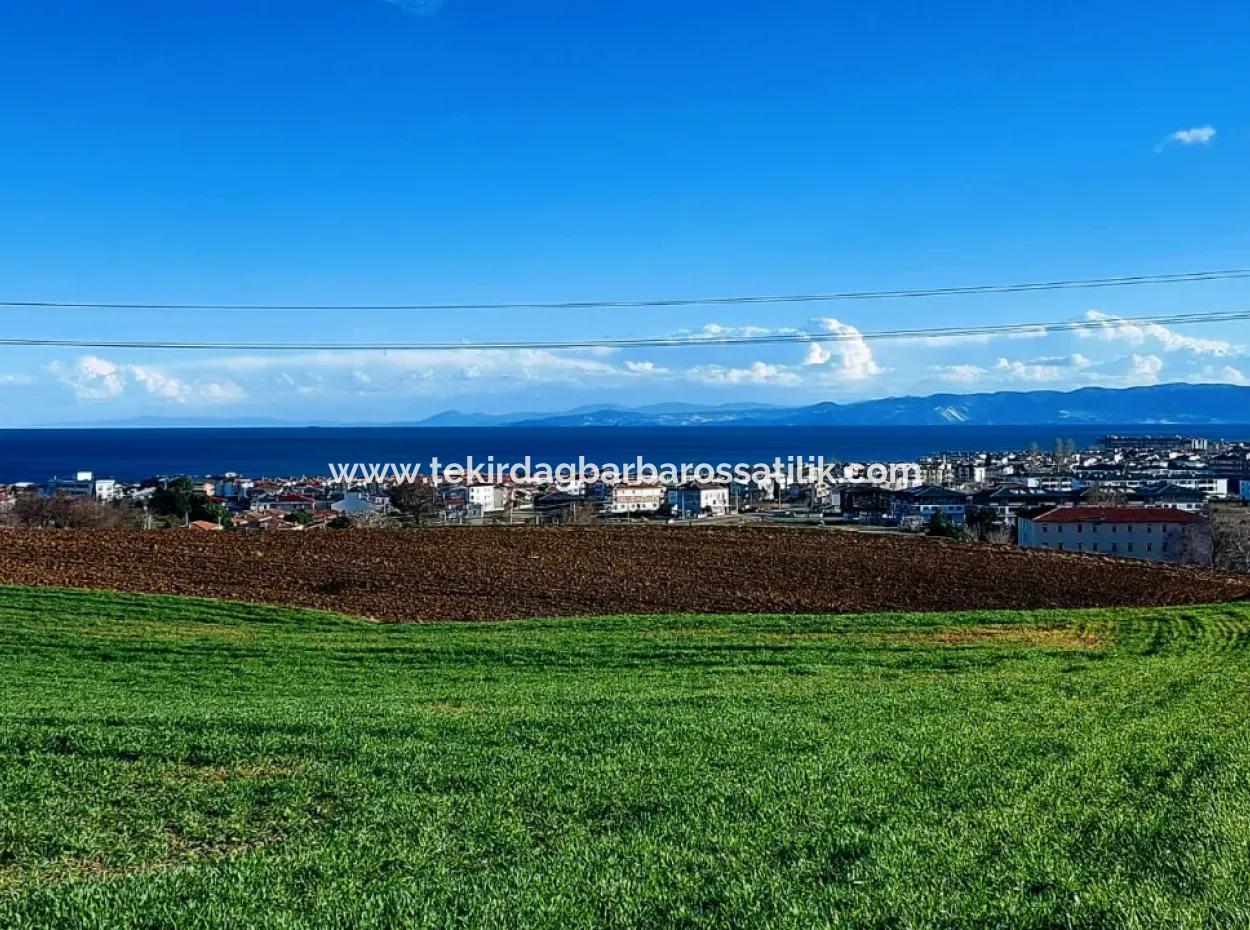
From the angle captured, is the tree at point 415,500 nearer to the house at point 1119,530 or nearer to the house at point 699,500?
the house at point 699,500

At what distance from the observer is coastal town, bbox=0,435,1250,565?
46.4 metres

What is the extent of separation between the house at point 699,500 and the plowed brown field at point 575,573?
3139 cm

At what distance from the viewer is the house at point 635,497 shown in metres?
69.1

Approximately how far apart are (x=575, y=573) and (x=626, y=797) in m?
18.9

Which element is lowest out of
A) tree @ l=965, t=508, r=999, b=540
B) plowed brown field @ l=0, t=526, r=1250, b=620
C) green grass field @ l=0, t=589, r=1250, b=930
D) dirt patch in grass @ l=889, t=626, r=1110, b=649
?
tree @ l=965, t=508, r=999, b=540

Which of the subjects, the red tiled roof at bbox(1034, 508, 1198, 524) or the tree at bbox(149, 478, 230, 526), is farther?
the red tiled roof at bbox(1034, 508, 1198, 524)

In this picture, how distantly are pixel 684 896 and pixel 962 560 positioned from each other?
25525 millimetres

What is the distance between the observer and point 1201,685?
1309 cm

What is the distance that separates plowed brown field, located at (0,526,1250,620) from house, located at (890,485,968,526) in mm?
44562

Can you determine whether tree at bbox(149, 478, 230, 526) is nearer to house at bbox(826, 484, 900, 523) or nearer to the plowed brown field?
the plowed brown field

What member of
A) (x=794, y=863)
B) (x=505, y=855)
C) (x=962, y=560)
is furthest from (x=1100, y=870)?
(x=962, y=560)

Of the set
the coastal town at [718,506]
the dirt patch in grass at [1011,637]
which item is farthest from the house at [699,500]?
the dirt patch in grass at [1011,637]

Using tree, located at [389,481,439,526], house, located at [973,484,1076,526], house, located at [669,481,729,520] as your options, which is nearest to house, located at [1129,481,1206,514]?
house, located at [973,484,1076,526]

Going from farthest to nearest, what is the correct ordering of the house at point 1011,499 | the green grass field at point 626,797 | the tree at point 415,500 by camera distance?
the house at point 1011,499
the tree at point 415,500
the green grass field at point 626,797
